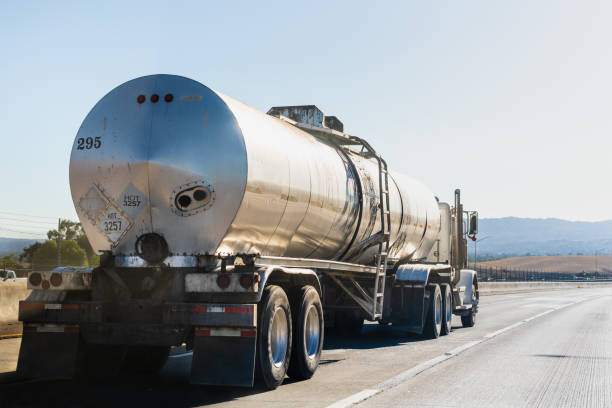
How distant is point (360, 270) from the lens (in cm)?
1307

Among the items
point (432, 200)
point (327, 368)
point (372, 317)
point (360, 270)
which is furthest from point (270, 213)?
point (432, 200)

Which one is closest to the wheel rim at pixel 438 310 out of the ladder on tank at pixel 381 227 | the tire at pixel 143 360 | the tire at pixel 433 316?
the tire at pixel 433 316

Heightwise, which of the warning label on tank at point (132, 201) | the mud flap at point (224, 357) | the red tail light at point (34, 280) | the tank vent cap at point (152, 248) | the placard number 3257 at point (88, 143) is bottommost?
the mud flap at point (224, 357)

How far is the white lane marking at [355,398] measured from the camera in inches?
308

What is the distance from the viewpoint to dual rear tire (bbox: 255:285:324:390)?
8516mm

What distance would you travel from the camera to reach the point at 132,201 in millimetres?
8852

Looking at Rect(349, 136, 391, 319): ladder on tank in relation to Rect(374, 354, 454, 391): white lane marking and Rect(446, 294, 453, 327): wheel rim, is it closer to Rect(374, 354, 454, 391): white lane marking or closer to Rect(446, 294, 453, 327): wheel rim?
Rect(374, 354, 454, 391): white lane marking

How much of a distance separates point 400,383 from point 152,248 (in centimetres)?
345

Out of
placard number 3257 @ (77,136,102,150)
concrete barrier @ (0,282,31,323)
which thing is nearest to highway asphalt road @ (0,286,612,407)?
concrete barrier @ (0,282,31,323)

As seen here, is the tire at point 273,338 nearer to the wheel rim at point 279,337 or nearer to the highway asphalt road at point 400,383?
the wheel rim at point 279,337

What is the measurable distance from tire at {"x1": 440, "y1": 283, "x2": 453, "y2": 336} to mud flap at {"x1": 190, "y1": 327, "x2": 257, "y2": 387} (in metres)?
10.3

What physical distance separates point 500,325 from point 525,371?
10.4m

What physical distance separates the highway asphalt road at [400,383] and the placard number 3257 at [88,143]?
2.79 metres

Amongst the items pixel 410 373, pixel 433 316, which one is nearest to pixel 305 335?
pixel 410 373
